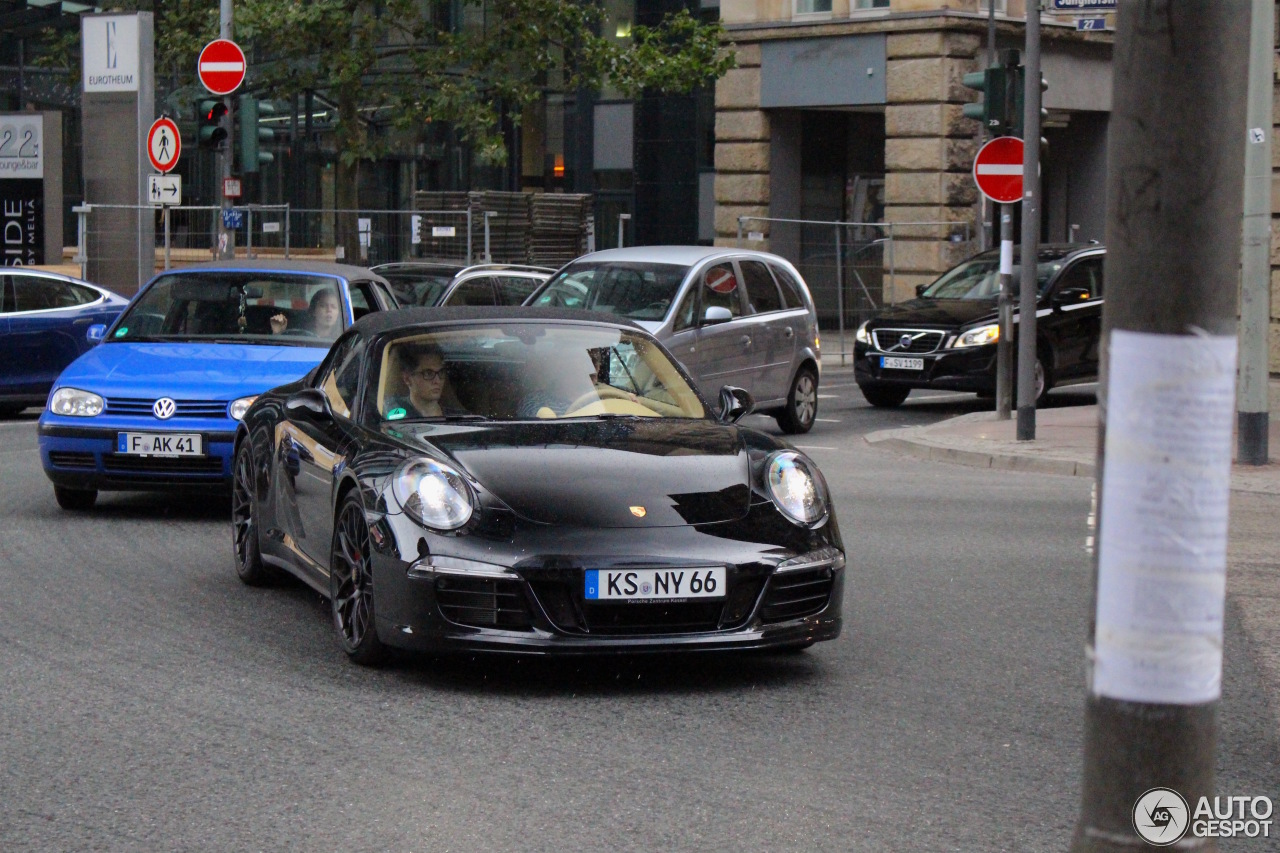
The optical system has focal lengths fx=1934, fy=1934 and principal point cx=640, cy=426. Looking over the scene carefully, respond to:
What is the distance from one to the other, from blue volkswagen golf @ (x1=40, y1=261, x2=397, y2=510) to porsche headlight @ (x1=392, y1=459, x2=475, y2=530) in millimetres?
4133

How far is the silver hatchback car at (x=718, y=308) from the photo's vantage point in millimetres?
16203

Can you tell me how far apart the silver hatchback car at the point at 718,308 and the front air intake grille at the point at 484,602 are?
365 inches

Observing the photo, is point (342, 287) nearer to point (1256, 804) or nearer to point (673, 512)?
point (673, 512)

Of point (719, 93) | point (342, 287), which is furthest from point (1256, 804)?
point (719, 93)

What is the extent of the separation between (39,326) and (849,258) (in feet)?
48.2

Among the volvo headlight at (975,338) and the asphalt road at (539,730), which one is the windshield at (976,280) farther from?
the asphalt road at (539,730)

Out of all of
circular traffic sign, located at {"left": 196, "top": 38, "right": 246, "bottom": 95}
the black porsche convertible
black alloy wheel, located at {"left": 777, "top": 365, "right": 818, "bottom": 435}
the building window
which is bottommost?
black alloy wheel, located at {"left": 777, "top": 365, "right": 818, "bottom": 435}

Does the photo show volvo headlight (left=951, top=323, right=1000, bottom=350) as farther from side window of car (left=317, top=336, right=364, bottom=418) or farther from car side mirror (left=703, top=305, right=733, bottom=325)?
side window of car (left=317, top=336, right=364, bottom=418)

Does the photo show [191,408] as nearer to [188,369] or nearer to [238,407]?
[238,407]

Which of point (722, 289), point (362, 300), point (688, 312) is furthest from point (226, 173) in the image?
point (362, 300)

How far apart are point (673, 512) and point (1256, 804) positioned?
2262 mm

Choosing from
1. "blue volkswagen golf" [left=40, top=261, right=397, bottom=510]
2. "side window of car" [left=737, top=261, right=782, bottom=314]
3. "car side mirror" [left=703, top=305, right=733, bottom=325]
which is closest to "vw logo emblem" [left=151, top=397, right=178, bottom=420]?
"blue volkswagen golf" [left=40, top=261, right=397, bottom=510]

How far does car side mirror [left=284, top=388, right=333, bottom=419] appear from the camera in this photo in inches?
313

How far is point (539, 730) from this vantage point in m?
6.12
